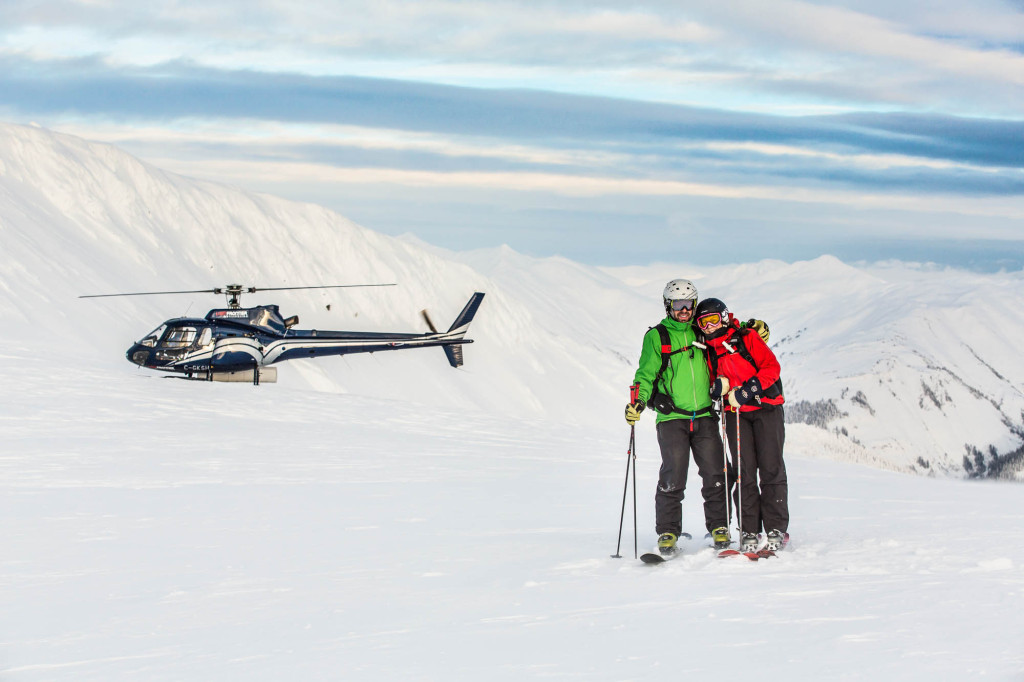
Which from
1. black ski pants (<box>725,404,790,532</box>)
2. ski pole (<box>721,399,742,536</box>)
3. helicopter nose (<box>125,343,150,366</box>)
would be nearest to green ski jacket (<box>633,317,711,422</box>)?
ski pole (<box>721,399,742,536</box>)

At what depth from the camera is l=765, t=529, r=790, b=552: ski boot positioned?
9.48 metres

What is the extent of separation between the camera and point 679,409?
9.47 meters

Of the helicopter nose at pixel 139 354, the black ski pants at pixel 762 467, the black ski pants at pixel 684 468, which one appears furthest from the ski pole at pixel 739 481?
the helicopter nose at pixel 139 354

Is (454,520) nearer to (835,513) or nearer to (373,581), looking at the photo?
(373,581)

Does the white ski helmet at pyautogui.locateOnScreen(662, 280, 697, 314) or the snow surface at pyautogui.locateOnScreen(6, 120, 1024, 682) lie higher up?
the white ski helmet at pyautogui.locateOnScreen(662, 280, 697, 314)

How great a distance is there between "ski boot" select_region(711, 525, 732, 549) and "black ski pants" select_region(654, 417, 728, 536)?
0.33 ft

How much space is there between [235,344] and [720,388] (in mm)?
22525

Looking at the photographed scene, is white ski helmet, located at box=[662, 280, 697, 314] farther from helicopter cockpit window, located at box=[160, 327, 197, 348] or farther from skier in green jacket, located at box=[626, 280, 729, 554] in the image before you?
helicopter cockpit window, located at box=[160, 327, 197, 348]

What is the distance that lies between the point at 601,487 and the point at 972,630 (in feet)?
33.3

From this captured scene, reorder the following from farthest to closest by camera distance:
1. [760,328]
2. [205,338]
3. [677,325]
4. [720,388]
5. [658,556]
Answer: [205,338] → [760,328] → [677,325] → [720,388] → [658,556]

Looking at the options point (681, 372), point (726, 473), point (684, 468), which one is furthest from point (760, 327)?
point (684, 468)

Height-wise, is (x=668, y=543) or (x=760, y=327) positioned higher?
(x=760, y=327)

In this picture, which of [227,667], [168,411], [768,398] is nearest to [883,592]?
[768,398]

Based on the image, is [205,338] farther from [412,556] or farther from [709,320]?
[709,320]
